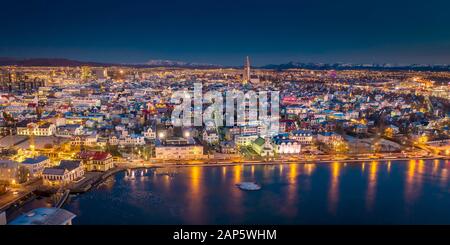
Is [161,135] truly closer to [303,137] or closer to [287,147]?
[287,147]

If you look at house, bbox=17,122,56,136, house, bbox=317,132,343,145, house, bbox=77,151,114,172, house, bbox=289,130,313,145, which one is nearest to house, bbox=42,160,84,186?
house, bbox=77,151,114,172

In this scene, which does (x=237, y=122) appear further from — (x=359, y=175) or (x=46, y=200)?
(x=46, y=200)

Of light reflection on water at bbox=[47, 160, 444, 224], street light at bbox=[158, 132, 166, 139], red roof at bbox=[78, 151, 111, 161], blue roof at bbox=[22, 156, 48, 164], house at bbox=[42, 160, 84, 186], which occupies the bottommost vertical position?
light reflection on water at bbox=[47, 160, 444, 224]

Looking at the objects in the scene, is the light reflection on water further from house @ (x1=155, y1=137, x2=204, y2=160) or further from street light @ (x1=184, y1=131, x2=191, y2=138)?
street light @ (x1=184, y1=131, x2=191, y2=138)

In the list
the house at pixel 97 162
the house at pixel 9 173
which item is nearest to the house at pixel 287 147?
the house at pixel 97 162
